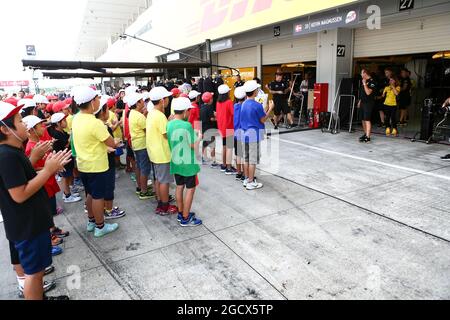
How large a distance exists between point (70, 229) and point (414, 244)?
4.14 m

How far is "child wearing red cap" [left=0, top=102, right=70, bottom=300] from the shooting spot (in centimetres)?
211

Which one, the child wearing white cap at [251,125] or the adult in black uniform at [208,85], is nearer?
the child wearing white cap at [251,125]

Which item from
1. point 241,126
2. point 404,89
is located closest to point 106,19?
point 404,89

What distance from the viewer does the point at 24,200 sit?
216 cm

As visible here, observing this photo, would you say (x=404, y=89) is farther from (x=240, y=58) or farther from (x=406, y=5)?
(x=240, y=58)

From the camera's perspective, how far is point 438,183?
4.85 metres

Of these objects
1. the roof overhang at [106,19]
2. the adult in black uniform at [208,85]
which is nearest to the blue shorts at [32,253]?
the adult in black uniform at [208,85]

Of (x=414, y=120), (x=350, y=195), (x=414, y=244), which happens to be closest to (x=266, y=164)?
(x=350, y=195)

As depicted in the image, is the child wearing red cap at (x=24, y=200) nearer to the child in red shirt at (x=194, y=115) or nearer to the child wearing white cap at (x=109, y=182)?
the child wearing white cap at (x=109, y=182)

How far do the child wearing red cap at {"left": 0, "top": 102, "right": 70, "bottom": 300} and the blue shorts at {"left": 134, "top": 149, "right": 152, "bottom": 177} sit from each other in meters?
2.19


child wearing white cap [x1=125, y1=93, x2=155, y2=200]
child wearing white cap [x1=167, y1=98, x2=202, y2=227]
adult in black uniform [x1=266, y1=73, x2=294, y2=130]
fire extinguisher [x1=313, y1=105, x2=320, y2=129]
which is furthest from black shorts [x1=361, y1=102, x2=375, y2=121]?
child wearing white cap [x1=125, y1=93, x2=155, y2=200]

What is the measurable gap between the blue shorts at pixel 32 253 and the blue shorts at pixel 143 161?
234 cm

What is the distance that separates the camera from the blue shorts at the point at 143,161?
459 cm
